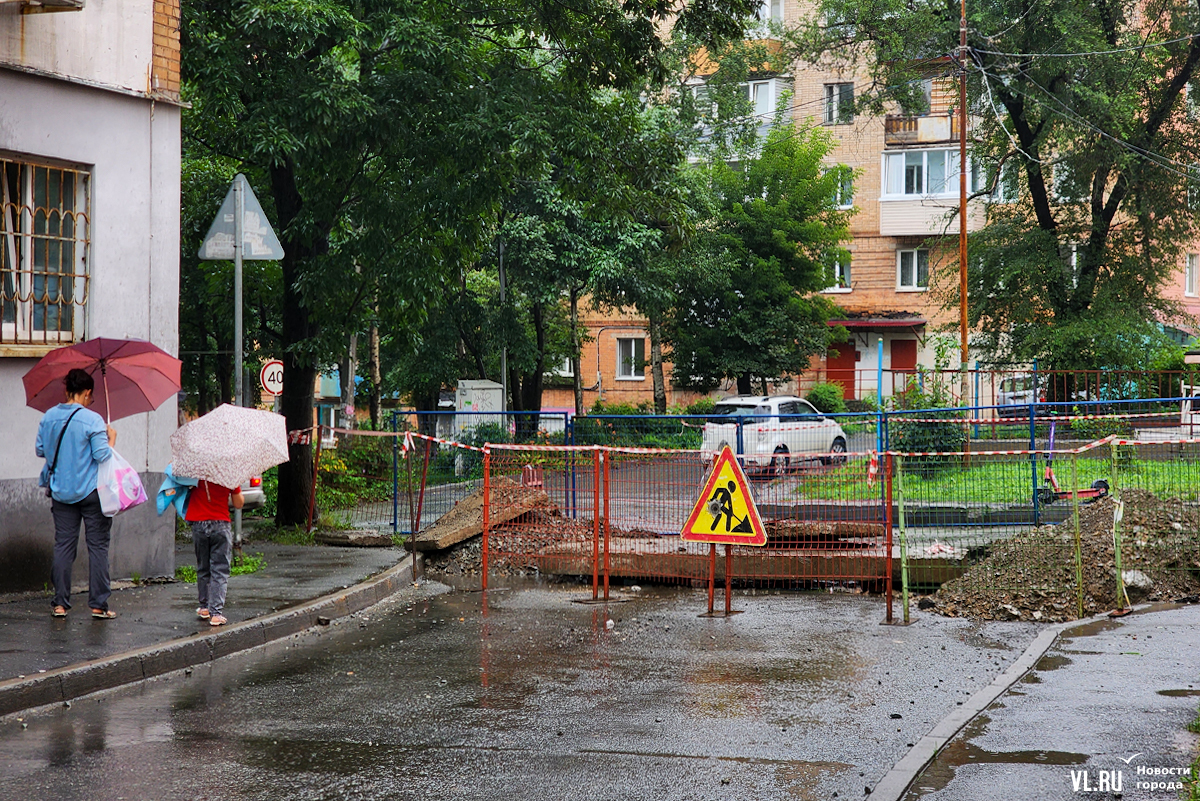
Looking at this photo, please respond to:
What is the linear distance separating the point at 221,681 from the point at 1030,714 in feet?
16.5

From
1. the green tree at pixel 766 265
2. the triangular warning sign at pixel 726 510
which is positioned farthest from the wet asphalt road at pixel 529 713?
the green tree at pixel 766 265

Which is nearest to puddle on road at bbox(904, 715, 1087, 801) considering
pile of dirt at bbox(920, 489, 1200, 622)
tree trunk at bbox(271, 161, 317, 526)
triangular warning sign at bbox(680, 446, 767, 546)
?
triangular warning sign at bbox(680, 446, 767, 546)

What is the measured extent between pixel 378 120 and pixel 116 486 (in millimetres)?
6579

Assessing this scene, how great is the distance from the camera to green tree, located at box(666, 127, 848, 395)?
34.4 m

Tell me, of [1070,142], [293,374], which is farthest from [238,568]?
[1070,142]

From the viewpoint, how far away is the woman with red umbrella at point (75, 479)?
871cm

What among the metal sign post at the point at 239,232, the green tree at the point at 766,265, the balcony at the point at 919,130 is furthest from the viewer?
the balcony at the point at 919,130

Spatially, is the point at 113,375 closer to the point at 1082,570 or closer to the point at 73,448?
the point at 73,448

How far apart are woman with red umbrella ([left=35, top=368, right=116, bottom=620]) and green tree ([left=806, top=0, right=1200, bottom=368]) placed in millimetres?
22458

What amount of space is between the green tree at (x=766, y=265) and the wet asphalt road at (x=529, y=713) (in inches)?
982

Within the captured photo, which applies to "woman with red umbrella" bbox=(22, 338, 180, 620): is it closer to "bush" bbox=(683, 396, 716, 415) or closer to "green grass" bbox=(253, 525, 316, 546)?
"green grass" bbox=(253, 525, 316, 546)

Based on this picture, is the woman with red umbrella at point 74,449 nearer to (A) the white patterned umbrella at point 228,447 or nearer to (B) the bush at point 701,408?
(A) the white patterned umbrella at point 228,447

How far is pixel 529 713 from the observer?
677 centimetres

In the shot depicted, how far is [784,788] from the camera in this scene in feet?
17.6
